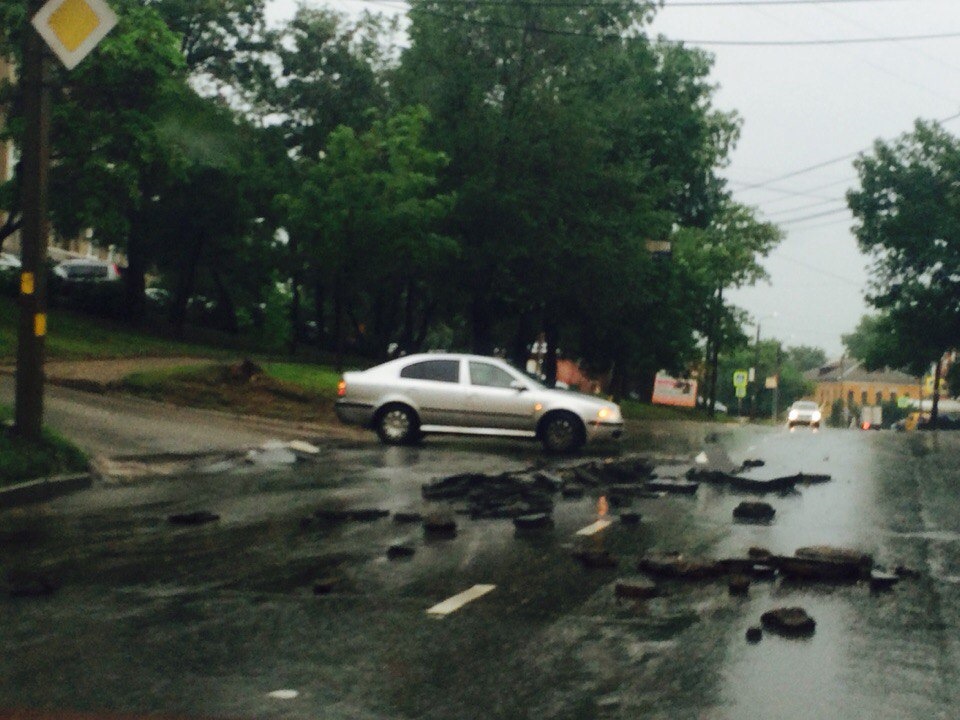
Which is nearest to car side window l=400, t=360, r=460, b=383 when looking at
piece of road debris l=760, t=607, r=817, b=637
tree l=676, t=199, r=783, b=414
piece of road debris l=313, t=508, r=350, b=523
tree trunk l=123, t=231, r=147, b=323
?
piece of road debris l=313, t=508, r=350, b=523

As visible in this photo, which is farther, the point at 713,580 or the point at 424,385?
the point at 424,385

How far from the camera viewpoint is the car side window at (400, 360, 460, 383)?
987 inches

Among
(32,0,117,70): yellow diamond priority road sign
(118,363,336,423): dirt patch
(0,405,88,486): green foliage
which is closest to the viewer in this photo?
(32,0,117,70): yellow diamond priority road sign

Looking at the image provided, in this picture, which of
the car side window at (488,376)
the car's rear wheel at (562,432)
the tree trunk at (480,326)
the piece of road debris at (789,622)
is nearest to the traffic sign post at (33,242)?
the car side window at (488,376)

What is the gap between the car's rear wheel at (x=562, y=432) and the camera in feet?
80.6

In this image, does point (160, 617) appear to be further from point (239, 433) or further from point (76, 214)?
point (76, 214)

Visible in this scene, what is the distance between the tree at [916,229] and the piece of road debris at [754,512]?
2075 inches

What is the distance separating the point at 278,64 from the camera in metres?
53.1

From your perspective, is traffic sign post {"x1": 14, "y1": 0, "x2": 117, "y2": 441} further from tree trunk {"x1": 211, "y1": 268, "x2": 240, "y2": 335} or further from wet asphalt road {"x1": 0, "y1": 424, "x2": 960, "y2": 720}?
tree trunk {"x1": 211, "y1": 268, "x2": 240, "y2": 335}

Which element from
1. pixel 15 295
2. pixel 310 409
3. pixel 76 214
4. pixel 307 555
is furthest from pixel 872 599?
pixel 15 295

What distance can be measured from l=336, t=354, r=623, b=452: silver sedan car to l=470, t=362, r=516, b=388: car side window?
57 mm

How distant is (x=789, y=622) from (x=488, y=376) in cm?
1760

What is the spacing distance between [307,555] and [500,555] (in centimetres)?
136

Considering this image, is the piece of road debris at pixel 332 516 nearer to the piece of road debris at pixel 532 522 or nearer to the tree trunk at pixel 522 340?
the piece of road debris at pixel 532 522
